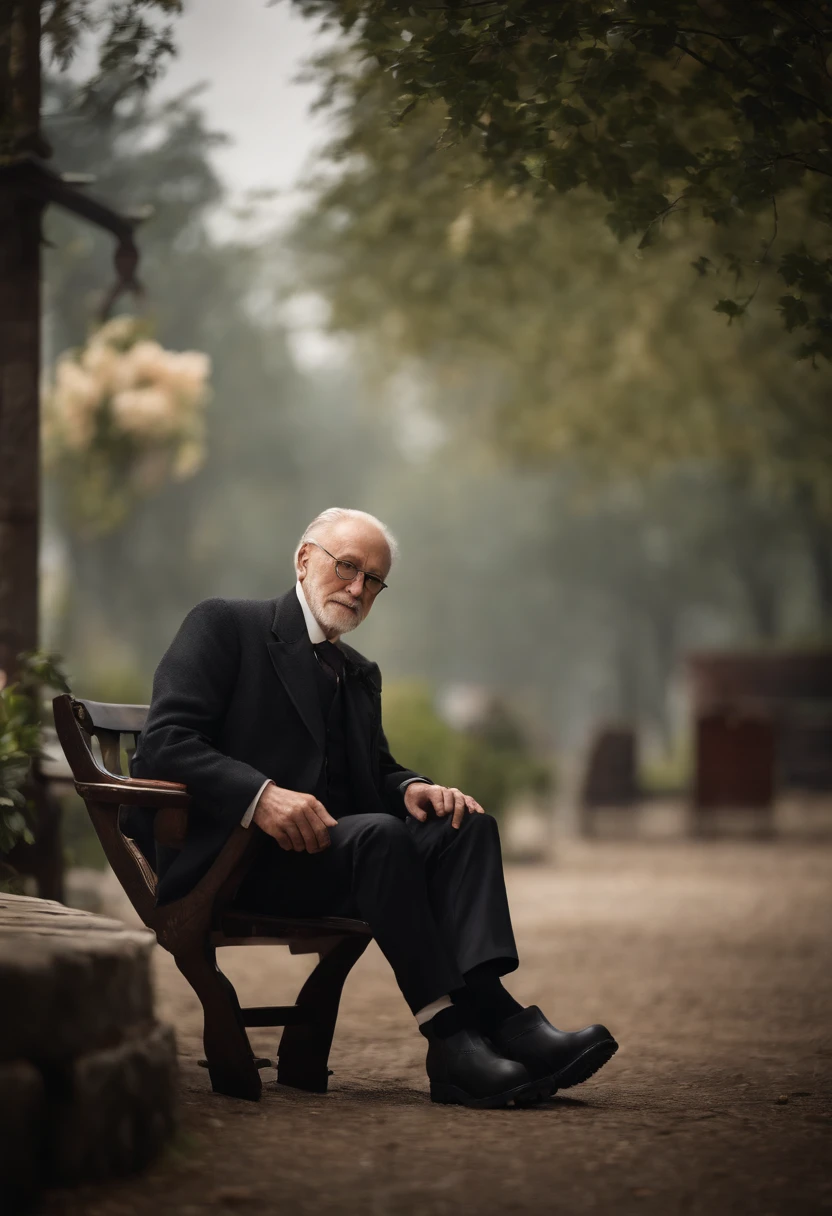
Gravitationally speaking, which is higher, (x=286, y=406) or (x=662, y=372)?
(x=286, y=406)

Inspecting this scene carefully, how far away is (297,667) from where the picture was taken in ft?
14.9

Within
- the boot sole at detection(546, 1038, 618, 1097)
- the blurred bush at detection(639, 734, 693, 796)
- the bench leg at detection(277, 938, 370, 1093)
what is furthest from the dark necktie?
the blurred bush at detection(639, 734, 693, 796)

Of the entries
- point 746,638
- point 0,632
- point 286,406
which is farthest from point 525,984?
point 286,406

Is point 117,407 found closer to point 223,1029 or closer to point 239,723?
point 239,723

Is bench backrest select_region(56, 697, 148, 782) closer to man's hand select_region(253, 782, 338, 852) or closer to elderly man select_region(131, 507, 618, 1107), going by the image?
elderly man select_region(131, 507, 618, 1107)

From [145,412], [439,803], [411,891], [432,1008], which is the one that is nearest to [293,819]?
[411,891]

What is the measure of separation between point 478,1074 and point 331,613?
139cm

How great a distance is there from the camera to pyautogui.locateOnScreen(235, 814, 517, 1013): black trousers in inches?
162

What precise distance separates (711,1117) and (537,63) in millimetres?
3370

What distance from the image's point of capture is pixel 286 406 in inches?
1661

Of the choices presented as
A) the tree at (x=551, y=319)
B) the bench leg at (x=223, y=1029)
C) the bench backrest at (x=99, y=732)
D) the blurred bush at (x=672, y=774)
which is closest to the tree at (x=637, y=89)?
the bench backrest at (x=99, y=732)

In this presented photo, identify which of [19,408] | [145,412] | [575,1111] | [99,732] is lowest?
[575,1111]

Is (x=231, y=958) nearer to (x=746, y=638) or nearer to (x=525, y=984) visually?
(x=525, y=984)

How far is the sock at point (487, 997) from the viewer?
4.21 metres
